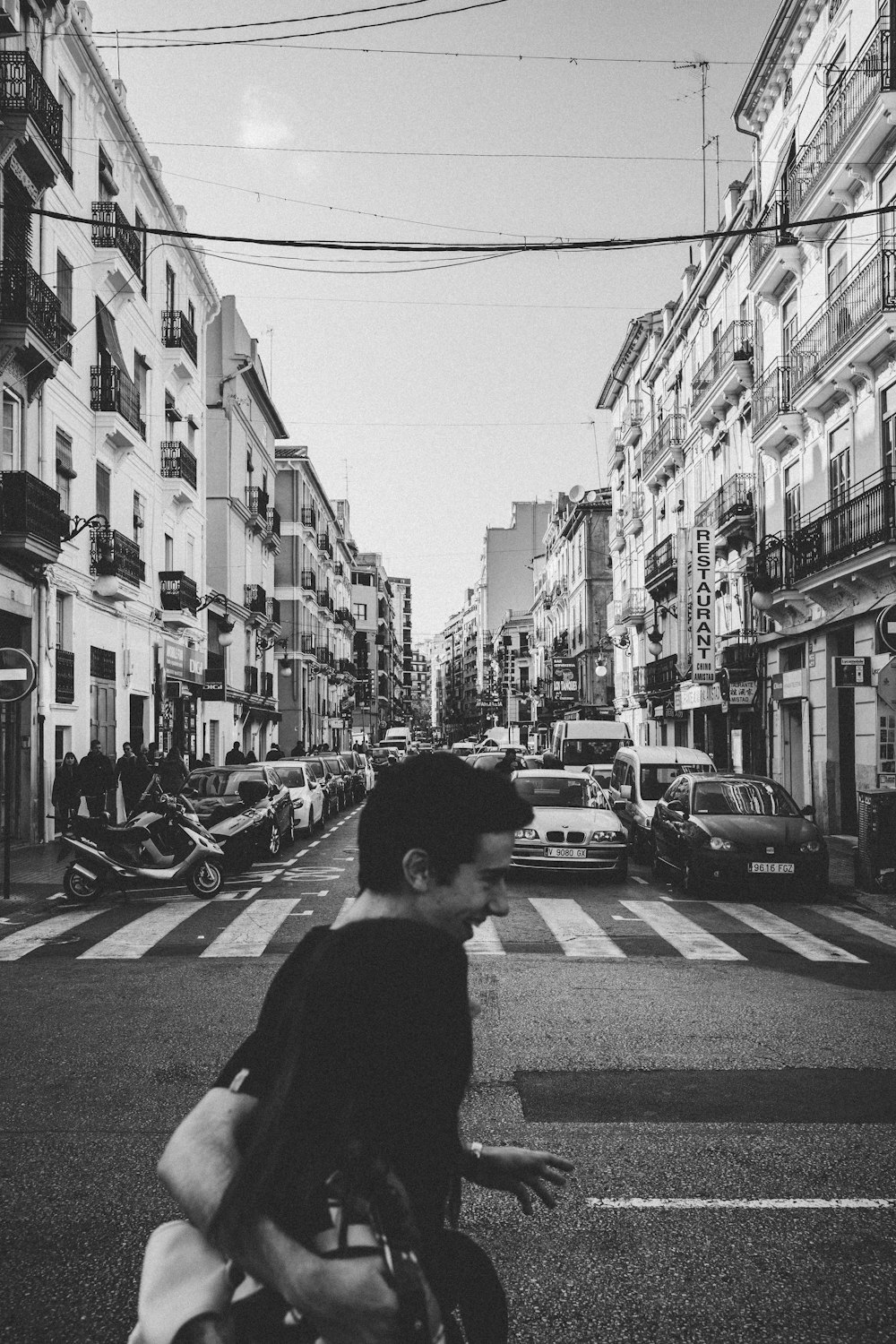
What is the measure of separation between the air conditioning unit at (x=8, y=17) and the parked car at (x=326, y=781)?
15.5m

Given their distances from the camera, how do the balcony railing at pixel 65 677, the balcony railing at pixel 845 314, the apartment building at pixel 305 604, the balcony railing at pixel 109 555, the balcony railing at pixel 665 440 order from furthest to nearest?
the apartment building at pixel 305 604 < the balcony railing at pixel 665 440 < the balcony railing at pixel 109 555 < the balcony railing at pixel 65 677 < the balcony railing at pixel 845 314

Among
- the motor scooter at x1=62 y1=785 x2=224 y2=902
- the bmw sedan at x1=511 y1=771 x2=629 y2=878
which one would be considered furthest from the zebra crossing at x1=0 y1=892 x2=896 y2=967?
the bmw sedan at x1=511 y1=771 x2=629 y2=878

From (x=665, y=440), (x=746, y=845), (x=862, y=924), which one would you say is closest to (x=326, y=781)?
(x=746, y=845)

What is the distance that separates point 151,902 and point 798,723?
60.6ft

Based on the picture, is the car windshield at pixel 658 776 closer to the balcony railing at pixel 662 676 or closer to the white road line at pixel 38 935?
the white road line at pixel 38 935

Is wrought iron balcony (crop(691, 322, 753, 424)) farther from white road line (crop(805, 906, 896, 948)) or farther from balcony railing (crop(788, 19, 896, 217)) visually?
white road line (crop(805, 906, 896, 948))

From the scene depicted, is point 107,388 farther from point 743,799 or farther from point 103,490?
point 743,799

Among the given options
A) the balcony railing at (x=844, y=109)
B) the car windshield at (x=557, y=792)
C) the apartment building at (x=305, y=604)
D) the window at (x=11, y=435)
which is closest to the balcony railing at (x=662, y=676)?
the apartment building at (x=305, y=604)

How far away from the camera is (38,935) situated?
10922 mm

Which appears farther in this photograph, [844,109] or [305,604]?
[305,604]

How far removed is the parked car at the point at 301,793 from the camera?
22.3 m

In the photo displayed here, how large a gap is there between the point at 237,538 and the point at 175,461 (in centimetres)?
1383

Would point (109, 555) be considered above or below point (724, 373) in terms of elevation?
below

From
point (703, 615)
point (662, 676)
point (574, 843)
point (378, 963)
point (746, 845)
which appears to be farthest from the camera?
point (662, 676)
